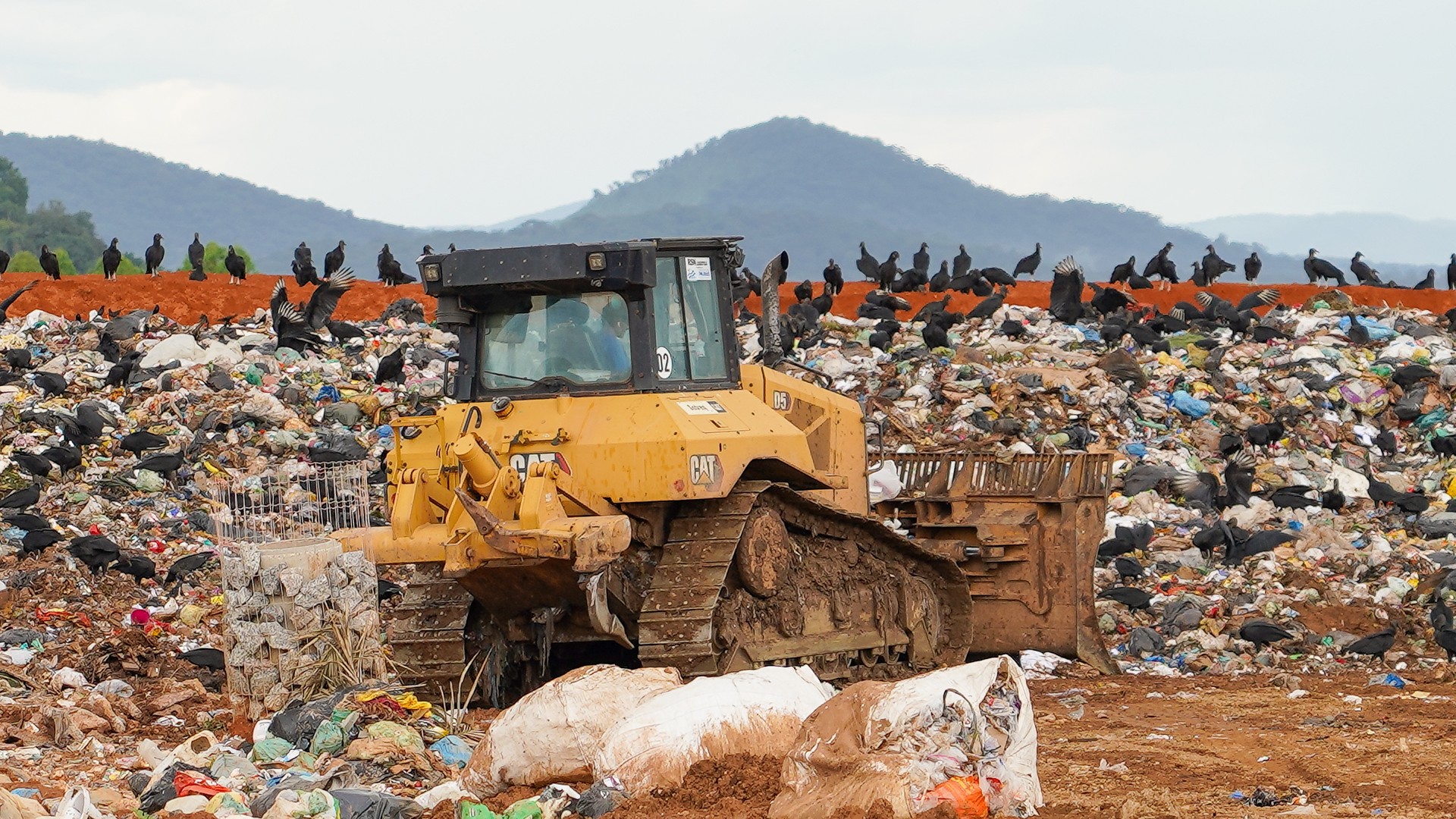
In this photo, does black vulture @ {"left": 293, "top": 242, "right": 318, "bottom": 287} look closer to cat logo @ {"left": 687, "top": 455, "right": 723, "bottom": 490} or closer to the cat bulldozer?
the cat bulldozer

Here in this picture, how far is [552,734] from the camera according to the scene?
624 centimetres

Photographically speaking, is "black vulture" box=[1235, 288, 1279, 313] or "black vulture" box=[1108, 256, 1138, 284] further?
"black vulture" box=[1108, 256, 1138, 284]

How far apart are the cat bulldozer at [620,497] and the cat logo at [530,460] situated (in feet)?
0.03

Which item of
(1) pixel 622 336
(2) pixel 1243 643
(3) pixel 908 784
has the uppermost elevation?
(1) pixel 622 336

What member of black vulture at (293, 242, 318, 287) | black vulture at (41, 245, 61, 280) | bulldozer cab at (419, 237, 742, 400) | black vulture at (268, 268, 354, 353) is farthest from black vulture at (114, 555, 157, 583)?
black vulture at (41, 245, 61, 280)

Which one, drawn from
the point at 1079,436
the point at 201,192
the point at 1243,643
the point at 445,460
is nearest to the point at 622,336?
the point at 445,460

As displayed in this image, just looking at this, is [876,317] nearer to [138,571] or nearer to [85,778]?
[138,571]

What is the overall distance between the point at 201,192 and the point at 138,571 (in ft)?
584

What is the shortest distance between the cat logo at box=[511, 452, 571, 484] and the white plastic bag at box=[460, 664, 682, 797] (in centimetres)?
174

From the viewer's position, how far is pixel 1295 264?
13100cm

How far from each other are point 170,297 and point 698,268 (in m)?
18.6

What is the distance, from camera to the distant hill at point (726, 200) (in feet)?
536

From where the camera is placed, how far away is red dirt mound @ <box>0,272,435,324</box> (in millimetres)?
24453

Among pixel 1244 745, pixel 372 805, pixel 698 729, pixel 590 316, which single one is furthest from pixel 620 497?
pixel 1244 745
